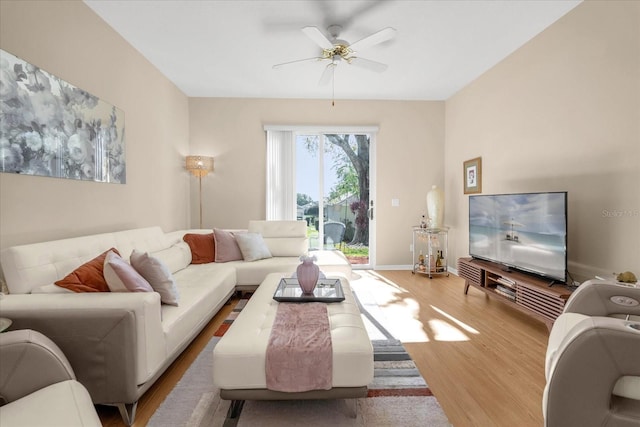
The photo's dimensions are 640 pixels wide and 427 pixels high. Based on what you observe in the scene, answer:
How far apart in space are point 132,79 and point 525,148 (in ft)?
13.7

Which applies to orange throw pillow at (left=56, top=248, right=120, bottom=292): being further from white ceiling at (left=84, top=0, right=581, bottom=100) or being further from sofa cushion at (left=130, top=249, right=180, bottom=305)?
white ceiling at (left=84, top=0, right=581, bottom=100)

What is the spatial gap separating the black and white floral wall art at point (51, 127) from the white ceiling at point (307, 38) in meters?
0.91

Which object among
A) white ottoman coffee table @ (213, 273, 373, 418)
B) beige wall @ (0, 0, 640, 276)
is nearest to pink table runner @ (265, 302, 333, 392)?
white ottoman coffee table @ (213, 273, 373, 418)

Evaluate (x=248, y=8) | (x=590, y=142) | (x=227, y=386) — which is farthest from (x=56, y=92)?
(x=590, y=142)

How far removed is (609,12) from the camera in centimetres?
238

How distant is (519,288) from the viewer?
2.84 metres

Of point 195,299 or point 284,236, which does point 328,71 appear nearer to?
point 284,236

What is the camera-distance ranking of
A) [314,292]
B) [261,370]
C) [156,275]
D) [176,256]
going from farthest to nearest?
[176,256]
[314,292]
[156,275]
[261,370]

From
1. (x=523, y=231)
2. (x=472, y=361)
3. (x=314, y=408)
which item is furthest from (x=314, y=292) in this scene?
(x=523, y=231)

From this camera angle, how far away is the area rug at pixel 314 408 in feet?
5.14

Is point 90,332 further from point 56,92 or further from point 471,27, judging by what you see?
point 471,27

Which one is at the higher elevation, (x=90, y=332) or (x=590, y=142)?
(x=590, y=142)

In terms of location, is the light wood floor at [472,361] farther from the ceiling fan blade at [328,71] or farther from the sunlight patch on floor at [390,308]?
the ceiling fan blade at [328,71]

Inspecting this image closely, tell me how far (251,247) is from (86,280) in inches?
81.2
